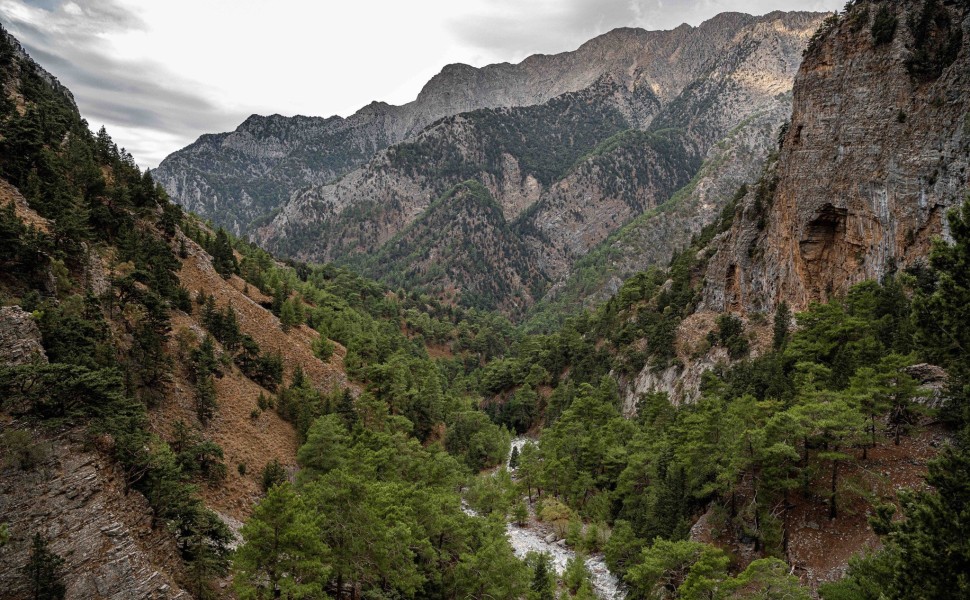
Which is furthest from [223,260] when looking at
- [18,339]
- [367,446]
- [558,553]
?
[558,553]

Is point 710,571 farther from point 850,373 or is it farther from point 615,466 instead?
point 615,466

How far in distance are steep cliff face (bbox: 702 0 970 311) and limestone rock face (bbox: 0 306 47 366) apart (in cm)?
6918

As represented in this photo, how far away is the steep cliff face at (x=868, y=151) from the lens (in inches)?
2276

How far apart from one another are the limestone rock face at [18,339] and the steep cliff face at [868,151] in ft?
227

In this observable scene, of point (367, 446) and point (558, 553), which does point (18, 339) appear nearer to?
point (367, 446)

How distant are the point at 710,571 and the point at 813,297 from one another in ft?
184

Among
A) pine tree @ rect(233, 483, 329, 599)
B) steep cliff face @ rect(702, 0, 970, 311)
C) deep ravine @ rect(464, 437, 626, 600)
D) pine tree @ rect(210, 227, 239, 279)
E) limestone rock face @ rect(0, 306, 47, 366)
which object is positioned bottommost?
deep ravine @ rect(464, 437, 626, 600)

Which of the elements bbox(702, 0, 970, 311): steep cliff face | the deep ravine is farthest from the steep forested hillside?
bbox(702, 0, 970, 311): steep cliff face

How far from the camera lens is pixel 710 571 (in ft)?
91.7

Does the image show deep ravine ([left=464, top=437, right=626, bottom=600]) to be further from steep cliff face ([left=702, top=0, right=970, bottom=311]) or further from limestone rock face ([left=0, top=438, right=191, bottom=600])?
steep cliff face ([left=702, top=0, right=970, bottom=311])

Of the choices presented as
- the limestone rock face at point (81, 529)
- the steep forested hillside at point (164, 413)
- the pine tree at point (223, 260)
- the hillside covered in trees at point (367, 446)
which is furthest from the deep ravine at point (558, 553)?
the pine tree at point (223, 260)

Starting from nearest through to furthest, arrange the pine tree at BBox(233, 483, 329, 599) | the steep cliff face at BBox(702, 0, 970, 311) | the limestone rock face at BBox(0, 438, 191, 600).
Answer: the limestone rock face at BBox(0, 438, 191, 600), the pine tree at BBox(233, 483, 329, 599), the steep cliff face at BBox(702, 0, 970, 311)

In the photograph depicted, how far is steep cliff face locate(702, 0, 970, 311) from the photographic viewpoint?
57812mm

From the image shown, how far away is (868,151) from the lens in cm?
6500
